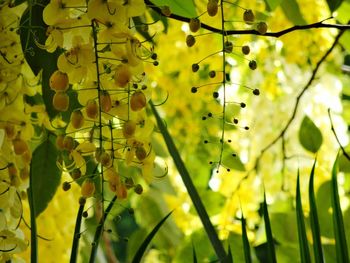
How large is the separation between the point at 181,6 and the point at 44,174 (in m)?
0.26

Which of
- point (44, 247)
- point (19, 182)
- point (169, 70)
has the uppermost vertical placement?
point (169, 70)

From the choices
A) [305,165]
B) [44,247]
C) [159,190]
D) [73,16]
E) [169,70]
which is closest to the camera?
[73,16]

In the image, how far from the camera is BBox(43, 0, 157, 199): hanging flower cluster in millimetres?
517

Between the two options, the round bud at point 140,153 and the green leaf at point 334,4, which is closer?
Result: the round bud at point 140,153

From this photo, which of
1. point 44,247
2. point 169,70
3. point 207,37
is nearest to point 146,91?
point 44,247

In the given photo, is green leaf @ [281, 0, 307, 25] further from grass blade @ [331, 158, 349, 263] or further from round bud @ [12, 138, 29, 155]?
round bud @ [12, 138, 29, 155]

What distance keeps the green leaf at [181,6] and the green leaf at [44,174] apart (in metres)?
0.23

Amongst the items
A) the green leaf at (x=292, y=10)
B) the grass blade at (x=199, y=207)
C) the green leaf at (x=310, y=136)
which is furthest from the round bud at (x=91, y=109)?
the green leaf at (x=310, y=136)

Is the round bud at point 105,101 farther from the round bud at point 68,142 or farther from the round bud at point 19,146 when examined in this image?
the round bud at point 19,146

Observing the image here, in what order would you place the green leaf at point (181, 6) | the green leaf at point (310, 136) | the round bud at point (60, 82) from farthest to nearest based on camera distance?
1. the green leaf at point (310, 136)
2. the green leaf at point (181, 6)
3. the round bud at point (60, 82)

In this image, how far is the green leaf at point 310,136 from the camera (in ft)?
3.32

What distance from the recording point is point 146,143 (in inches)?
22.8

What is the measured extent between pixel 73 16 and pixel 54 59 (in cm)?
11

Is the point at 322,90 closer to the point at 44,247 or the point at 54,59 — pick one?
the point at 44,247
